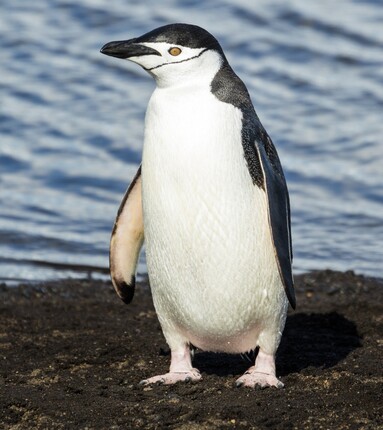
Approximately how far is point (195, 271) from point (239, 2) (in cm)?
1179

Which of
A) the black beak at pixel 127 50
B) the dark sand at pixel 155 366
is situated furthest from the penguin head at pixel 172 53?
the dark sand at pixel 155 366

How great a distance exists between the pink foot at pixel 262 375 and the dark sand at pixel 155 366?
0.17 feet

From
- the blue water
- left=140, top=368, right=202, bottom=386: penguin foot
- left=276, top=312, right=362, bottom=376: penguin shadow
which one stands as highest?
left=140, top=368, right=202, bottom=386: penguin foot

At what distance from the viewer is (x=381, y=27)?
15.0m

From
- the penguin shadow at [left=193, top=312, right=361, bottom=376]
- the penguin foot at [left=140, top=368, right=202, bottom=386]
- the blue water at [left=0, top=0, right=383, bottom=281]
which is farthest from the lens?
the blue water at [left=0, top=0, right=383, bottom=281]

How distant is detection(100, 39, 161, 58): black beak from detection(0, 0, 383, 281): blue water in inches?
120

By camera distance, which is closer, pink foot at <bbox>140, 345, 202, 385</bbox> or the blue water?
pink foot at <bbox>140, 345, 202, 385</bbox>

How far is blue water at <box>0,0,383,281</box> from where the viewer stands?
28.7ft

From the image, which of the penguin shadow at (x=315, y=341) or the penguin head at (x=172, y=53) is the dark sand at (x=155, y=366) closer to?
the penguin shadow at (x=315, y=341)

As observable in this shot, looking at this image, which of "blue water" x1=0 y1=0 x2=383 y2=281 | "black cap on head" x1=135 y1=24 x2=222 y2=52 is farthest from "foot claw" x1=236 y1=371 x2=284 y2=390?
"blue water" x1=0 y1=0 x2=383 y2=281

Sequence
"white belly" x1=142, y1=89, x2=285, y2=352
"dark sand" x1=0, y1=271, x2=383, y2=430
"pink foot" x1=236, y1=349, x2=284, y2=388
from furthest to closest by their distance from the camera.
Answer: "pink foot" x1=236, y1=349, x2=284, y2=388, "white belly" x1=142, y1=89, x2=285, y2=352, "dark sand" x1=0, y1=271, x2=383, y2=430

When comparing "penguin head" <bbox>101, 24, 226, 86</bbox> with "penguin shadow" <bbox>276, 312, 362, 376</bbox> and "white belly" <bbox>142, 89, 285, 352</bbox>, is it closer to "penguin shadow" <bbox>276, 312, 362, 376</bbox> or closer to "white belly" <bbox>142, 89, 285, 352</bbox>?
"white belly" <bbox>142, 89, 285, 352</bbox>

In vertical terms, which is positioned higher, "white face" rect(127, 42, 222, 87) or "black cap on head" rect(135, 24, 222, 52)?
"black cap on head" rect(135, 24, 222, 52)

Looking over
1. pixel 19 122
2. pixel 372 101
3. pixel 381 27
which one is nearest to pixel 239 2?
pixel 381 27
